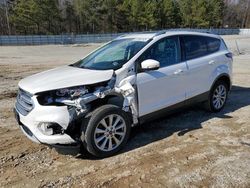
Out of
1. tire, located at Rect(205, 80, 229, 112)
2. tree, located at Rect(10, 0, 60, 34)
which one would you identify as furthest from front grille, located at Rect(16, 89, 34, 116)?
tree, located at Rect(10, 0, 60, 34)

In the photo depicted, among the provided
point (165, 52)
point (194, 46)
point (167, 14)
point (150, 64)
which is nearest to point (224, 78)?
point (194, 46)

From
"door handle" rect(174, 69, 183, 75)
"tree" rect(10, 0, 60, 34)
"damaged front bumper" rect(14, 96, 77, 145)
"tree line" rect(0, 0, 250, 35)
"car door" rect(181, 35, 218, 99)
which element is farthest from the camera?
"tree line" rect(0, 0, 250, 35)

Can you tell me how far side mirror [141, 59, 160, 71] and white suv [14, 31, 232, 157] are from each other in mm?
12

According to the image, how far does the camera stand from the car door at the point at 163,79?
466 cm

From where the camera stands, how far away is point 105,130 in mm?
4254

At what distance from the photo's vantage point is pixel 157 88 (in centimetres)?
484

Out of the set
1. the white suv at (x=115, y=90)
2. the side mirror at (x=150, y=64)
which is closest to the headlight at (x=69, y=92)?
the white suv at (x=115, y=90)

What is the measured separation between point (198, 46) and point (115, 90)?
2.30 metres

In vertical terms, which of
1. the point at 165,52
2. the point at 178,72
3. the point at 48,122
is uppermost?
the point at 165,52

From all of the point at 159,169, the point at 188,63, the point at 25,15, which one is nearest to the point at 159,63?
the point at 188,63

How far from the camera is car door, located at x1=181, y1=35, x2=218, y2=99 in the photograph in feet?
17.9

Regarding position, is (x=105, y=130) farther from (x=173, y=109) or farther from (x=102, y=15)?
(x=102, y=15)

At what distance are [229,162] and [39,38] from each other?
52647 mm

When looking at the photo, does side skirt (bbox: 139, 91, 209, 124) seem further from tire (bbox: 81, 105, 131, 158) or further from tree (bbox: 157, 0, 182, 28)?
tree (bbox: 157, 0, 182, 28)
